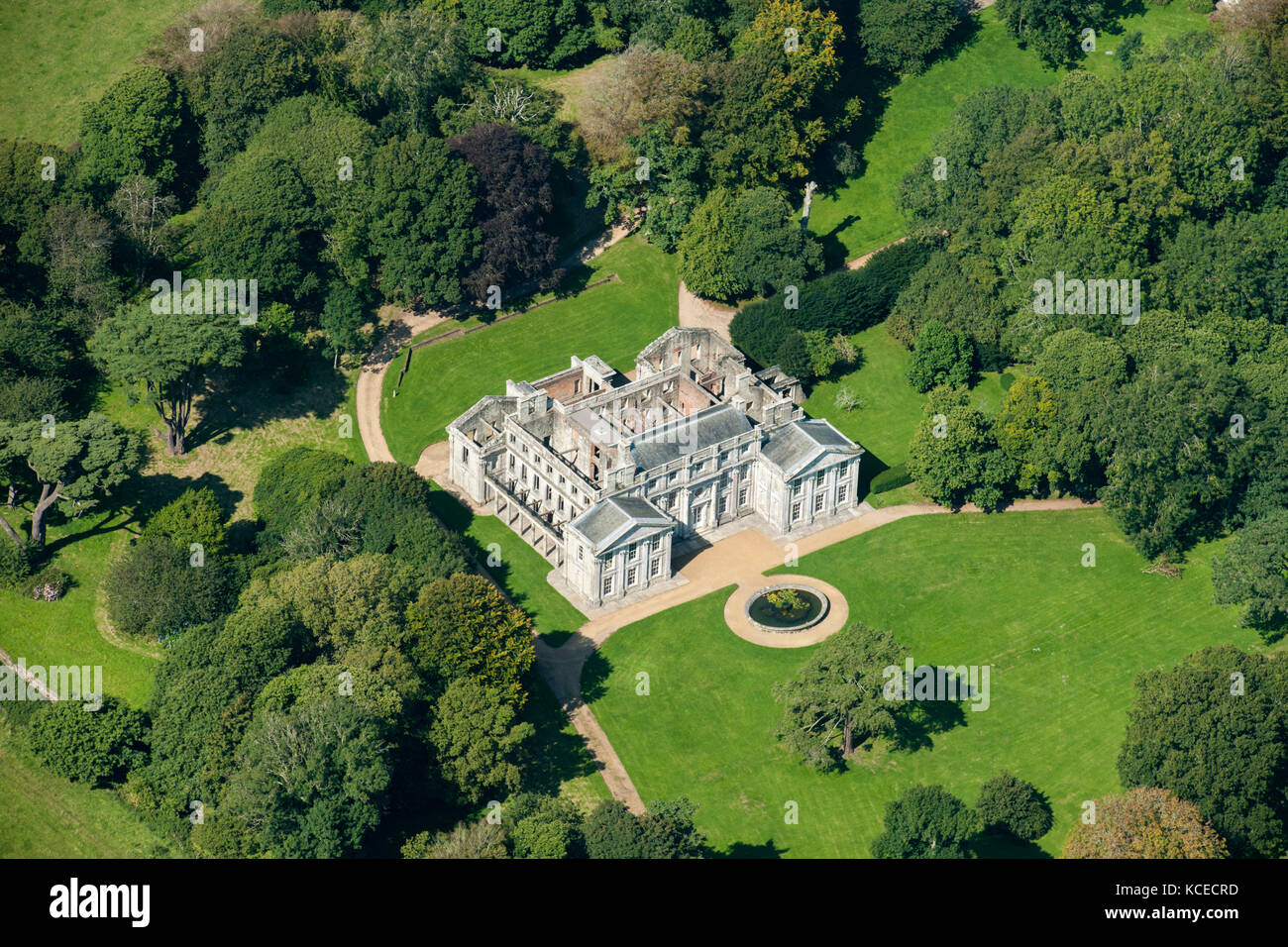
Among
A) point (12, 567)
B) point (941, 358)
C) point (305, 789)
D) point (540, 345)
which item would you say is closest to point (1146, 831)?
point (305, 789)

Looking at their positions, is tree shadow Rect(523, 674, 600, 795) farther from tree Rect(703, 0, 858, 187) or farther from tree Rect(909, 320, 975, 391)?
tree Rect(703, 0, 858, 187)

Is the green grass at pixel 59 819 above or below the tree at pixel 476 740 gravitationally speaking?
below

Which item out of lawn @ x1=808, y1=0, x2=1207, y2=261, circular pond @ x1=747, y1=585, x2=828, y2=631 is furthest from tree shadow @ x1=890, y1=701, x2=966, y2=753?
lawn @ x1=808, y1=0, x2=1207, y2=261

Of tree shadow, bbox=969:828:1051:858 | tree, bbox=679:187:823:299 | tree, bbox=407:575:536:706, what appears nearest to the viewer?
tree shadow, bbox=969:828:1051:858

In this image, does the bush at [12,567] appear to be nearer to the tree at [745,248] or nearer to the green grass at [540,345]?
the green grass at [540,345]

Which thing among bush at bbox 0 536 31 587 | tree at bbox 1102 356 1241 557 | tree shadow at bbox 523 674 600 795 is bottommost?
tree shadow at bbox 523 674 600 795

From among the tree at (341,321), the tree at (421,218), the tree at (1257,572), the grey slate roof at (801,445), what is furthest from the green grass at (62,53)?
the tree at (1257,572)
